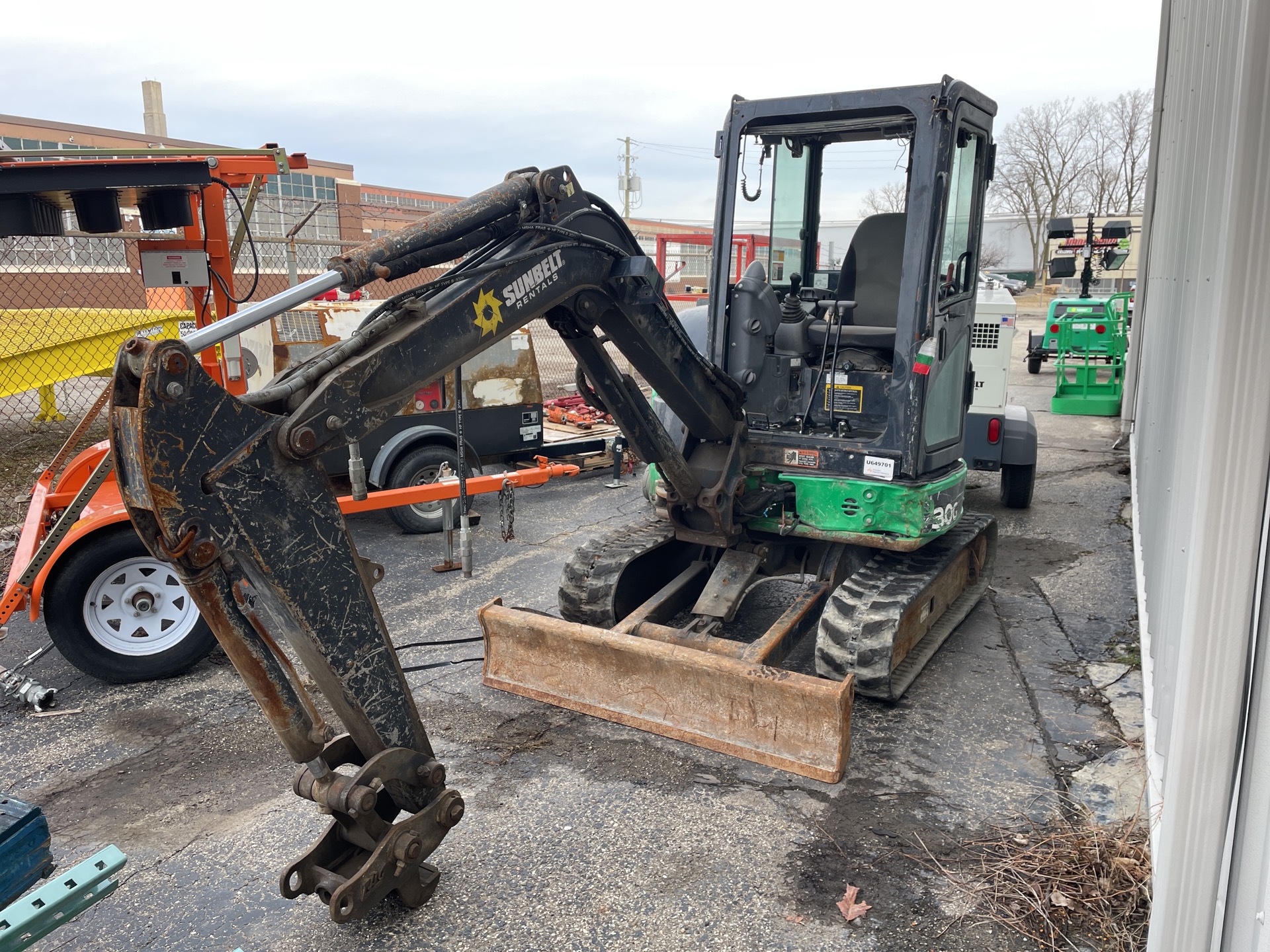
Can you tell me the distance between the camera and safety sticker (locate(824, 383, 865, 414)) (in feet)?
18.3

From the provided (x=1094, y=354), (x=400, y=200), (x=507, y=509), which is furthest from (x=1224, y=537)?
(x=400, y=200)

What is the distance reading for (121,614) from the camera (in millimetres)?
5152

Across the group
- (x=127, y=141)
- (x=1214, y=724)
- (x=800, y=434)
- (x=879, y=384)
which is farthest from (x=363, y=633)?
(x=127, y=141)

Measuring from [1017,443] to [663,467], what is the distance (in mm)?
4907

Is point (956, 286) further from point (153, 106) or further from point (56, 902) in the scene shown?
point (153, 106)

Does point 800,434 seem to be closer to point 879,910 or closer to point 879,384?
point 879,384

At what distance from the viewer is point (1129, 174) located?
147ft

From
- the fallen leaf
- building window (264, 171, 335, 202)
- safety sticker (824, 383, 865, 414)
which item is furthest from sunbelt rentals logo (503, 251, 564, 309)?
building window (264, 171, 335, 202)

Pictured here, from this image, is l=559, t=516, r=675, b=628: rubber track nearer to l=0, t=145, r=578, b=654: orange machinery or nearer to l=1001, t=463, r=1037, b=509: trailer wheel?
l=0, t=145, r=578, b=654: orange machinery

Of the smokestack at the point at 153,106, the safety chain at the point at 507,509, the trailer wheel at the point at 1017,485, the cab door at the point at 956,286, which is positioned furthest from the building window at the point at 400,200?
the cab door at the point at 956,286

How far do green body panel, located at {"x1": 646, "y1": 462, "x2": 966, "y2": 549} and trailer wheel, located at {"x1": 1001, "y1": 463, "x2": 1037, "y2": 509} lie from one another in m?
3.56

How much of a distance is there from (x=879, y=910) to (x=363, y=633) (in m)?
2.09

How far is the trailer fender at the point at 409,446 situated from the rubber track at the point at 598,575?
7.17 ft

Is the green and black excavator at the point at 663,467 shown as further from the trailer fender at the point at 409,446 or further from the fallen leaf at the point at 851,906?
the trailer fender at the point at 409,446
